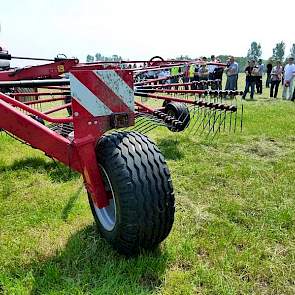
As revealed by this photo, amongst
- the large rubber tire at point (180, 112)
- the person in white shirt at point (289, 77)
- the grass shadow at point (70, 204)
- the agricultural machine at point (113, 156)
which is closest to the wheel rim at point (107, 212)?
the agricultural machine at point (113, 156)

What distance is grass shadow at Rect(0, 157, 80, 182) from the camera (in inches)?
159

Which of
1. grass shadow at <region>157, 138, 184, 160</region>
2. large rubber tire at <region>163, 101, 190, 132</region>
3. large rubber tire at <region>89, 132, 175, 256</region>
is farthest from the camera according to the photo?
large rubber tire at <region>163, 101, 190, 132</region>

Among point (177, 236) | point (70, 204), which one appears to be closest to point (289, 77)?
point (70, 204)

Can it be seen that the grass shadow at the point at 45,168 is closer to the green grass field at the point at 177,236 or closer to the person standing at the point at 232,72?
the green grass field at the point at 177,236

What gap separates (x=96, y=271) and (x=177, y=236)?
67 cm

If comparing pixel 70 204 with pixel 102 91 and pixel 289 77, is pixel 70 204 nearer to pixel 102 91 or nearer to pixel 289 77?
pixel 102 91

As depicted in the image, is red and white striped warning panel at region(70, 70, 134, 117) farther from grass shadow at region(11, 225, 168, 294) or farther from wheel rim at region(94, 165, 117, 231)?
grass shadow at region(11, 225, 168, 294)

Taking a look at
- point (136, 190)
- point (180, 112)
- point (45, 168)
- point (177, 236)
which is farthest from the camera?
point (180, 112)

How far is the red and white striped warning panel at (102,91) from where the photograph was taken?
2182 millimetres

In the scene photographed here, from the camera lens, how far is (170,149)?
521cm

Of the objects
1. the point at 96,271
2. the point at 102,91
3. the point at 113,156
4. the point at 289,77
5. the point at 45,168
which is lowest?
the point at 45,168

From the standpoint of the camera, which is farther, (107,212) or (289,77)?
(289,77)

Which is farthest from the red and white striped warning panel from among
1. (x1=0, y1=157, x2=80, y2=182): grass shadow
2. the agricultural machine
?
(x1=0, y1=157, x2=80, y2=182): grass shadow

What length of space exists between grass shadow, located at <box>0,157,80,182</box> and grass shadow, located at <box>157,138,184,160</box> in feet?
4.29
